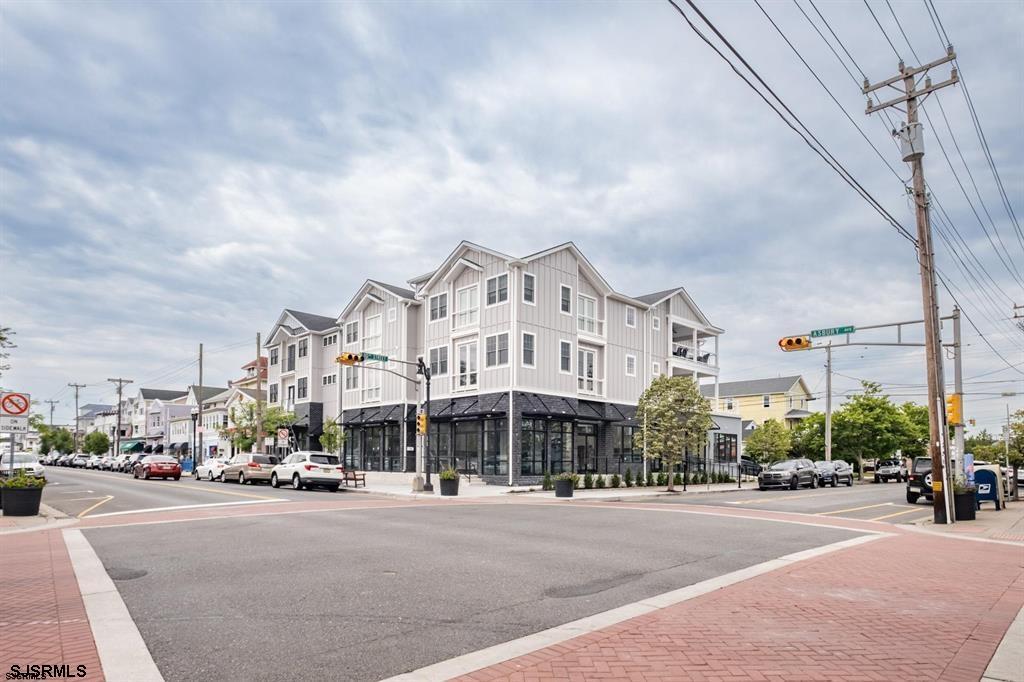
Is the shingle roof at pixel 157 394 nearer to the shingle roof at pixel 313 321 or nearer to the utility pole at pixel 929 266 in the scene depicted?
the shingle roof at pixel 313 321

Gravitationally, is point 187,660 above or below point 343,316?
below

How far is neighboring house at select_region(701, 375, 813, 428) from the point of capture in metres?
81.5

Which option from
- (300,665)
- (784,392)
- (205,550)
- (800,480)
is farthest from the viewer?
(784,392)

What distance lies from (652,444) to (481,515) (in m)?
18.3

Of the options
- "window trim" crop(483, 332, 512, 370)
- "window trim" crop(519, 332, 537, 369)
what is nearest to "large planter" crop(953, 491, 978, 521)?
"window trim" crop(519, 332, 537, 369)

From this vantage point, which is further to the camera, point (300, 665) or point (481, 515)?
point (481, 515)

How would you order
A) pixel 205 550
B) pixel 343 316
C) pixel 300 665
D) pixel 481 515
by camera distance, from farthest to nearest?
1. pixel 343 316
2. pixel 481 515
3. pixel 205 550
4. pixel 300 665

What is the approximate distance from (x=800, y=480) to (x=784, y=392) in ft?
151

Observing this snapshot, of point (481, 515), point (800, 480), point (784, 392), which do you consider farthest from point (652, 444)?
point (784, 392)

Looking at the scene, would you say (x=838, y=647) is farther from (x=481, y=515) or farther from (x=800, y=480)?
(x=800, y=480)

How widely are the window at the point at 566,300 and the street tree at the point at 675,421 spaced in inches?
269

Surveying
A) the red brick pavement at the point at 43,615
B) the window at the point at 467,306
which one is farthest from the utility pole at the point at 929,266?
the window at the point at 467,306

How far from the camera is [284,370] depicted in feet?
191

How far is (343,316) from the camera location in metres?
50.3
